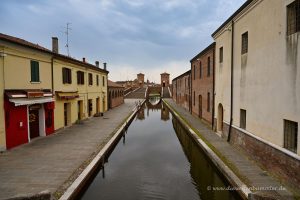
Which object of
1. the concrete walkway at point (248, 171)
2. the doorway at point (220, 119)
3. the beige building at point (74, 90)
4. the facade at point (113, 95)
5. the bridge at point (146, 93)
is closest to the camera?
the concrete walkway at point (248, 171)

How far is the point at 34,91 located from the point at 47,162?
5.55 m


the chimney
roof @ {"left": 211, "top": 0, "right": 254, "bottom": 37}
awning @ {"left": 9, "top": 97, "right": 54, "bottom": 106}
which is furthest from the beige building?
roof @ {"left": 211, "top": 0, "right": 254, "bottom": 37}

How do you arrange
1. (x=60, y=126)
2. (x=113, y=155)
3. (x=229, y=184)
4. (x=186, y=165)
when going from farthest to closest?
(x=60, y=126) → (x=113, y=155) → (x=186, y=165) → (x=229, y=184)

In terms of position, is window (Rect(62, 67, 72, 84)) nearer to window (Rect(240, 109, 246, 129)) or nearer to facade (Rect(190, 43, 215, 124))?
facade (Rect(190, 43, 215, 124))

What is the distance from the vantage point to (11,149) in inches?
464

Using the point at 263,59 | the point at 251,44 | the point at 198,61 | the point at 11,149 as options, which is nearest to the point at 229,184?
the point at 263,59

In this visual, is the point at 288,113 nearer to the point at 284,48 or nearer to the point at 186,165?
the point at 284,48

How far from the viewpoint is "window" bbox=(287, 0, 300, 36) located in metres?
7.31

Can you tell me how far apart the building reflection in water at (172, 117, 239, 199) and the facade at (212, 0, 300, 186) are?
184cm

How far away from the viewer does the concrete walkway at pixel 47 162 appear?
7.52m

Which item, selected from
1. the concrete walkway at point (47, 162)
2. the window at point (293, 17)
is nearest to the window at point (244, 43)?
the window at point (293, 17)

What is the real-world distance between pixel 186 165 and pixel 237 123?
357cm

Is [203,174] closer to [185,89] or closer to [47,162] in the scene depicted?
[47,162]

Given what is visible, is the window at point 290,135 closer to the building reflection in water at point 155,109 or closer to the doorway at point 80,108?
the doorway at point 80,108
